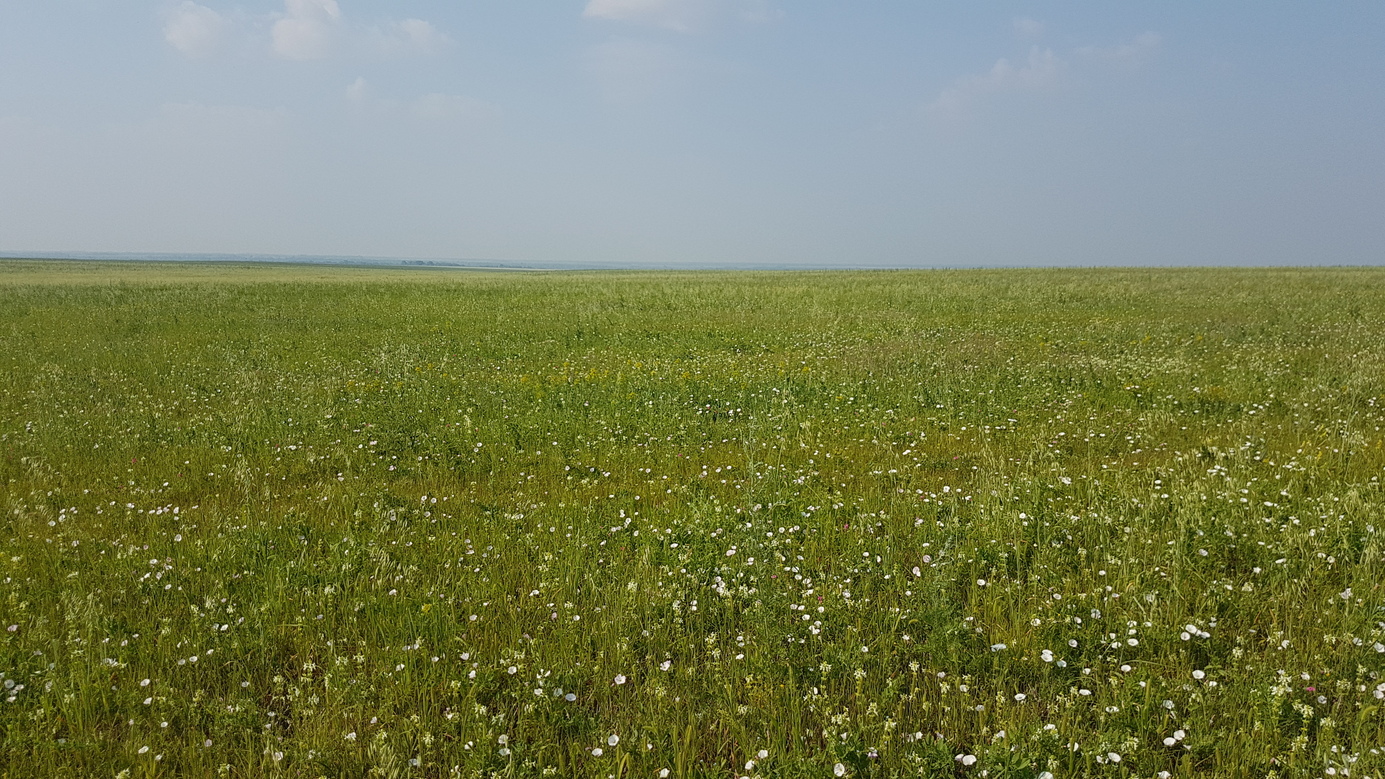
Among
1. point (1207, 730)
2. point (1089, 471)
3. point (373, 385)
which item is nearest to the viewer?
point (1207, 730)

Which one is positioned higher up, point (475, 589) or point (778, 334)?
point (778, 334)

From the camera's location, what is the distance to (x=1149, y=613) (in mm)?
4715

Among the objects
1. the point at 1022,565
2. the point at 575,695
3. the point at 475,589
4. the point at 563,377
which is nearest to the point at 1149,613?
the point at 1022,565

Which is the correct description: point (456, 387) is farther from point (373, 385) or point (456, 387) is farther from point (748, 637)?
point (748, 637)

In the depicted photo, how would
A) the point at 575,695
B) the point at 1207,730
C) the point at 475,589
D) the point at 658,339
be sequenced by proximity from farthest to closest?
the point at 658,339 < the point at 475,589 < the point at 575,695 < the point at 1207,730

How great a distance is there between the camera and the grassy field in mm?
3738

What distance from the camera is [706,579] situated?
18.1 ft

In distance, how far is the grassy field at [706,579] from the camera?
374 cm

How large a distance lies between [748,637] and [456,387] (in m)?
10.0

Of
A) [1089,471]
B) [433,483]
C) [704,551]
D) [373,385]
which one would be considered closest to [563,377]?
[373,385]

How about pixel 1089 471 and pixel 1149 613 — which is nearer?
pixel 1149 613

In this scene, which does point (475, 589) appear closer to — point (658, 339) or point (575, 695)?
point (575, 695)

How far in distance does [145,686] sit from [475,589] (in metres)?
2.02

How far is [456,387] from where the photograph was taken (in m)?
13.3
